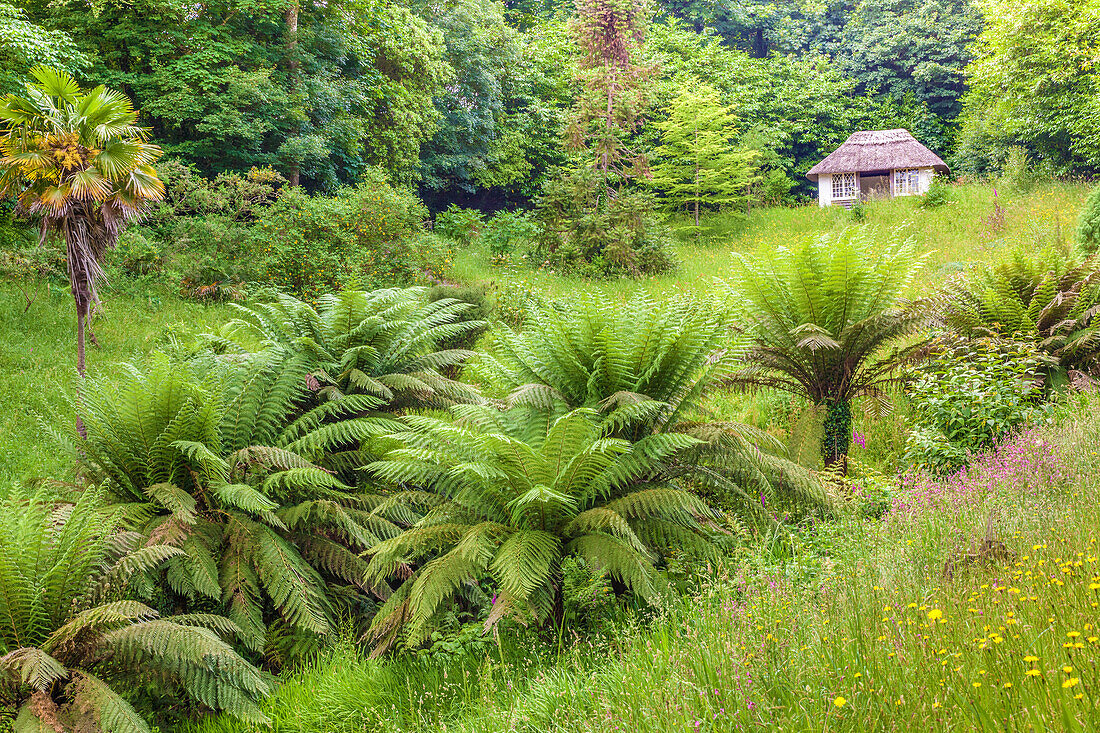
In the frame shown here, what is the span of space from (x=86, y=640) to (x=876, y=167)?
30.5 metres

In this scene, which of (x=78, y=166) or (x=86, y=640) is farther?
(x=78, y=166)

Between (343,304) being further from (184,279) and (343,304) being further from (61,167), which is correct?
(184,279)

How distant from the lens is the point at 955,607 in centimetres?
205

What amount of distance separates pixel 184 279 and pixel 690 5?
32125mm

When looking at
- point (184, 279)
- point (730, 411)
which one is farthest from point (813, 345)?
point (184, 279)

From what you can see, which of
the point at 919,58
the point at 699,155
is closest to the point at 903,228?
the point at 699,155

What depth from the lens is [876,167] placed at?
27500 mm

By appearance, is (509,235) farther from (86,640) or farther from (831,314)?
(86,640)

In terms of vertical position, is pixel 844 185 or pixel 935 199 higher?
pixel 844 185

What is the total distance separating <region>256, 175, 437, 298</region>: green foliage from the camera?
41.3 feet

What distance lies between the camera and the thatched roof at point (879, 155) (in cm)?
2733

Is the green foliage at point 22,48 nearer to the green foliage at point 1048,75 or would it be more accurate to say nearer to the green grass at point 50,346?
the green grass at point 50,346

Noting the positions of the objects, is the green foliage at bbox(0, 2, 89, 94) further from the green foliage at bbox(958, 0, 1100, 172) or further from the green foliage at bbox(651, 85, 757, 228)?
the green foliage at bbox(958, 0, 1100, 172)

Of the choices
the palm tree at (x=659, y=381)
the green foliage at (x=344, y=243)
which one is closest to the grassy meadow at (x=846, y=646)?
the palm tree at (x=659, y=381)
